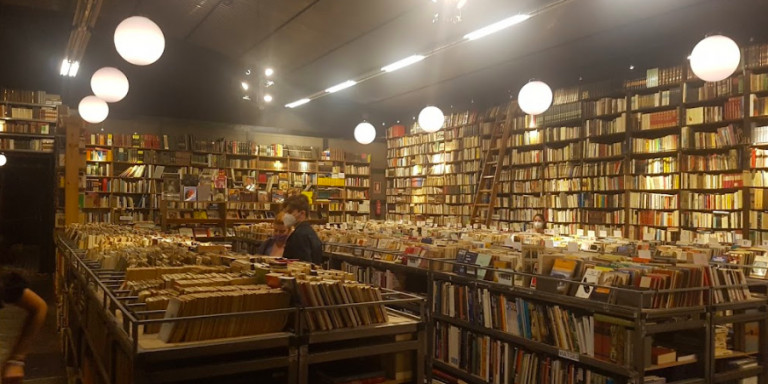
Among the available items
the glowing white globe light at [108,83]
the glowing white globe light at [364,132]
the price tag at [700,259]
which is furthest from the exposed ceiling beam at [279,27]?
the price tag at [700,259]

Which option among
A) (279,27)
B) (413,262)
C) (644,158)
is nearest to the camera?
(413,262)

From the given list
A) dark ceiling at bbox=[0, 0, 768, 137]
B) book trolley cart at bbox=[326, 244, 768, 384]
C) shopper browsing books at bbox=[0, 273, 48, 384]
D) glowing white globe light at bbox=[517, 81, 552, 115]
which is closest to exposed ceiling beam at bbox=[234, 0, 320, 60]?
dark ceiling at bbox=[0, 0, 768, 137]

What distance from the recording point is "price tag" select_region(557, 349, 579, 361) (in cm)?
344

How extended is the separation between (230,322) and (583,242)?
451cm

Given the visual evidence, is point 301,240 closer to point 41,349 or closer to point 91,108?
point 41,349

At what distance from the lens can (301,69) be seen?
12.4m

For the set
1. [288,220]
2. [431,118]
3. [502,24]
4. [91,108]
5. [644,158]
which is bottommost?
[288,220]

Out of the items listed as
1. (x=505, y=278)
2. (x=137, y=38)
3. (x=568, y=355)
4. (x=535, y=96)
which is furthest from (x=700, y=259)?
(x=137, y=38)

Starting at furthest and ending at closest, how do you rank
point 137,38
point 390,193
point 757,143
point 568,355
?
point 390,193, point 757,143, point 137,38, point 568,355

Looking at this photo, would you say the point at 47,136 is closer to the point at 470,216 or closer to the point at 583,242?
the point at 470,216

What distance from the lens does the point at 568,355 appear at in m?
3.50

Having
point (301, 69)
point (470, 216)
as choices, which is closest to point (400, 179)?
point (470, 216)

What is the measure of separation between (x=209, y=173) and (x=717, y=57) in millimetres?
10299

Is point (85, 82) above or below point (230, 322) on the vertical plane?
above
